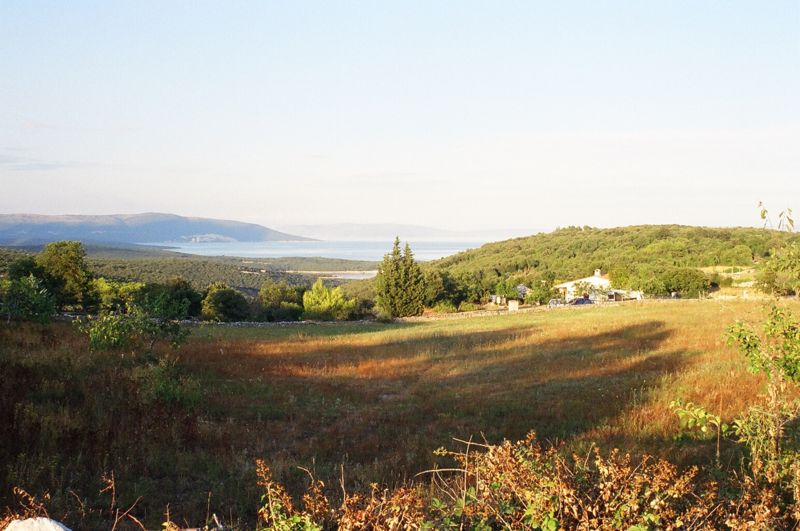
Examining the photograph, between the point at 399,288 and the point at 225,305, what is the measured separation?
16.9m

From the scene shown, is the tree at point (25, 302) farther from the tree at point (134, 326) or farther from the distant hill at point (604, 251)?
the distant hill at point (604, 251)

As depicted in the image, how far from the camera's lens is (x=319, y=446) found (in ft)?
25.6

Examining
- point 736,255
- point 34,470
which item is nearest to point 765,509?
point 34,470

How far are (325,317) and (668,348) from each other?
35.0 metres

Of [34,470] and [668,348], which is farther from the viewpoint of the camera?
[668,348]

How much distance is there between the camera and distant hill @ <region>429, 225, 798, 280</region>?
241ft

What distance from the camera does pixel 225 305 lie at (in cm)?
4994

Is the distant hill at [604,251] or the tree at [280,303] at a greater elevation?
the distant hill at [604,251]

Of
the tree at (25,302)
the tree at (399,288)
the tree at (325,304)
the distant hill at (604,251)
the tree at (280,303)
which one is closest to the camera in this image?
the tree at (25,302)

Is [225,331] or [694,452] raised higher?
[694,452]

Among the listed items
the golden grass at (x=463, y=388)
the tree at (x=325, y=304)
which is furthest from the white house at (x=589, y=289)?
the golden grass at (x=463, y=388)

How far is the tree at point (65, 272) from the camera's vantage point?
3809cm

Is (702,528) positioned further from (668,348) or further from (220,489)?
(668,348)

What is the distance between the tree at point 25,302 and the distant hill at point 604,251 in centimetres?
6163
